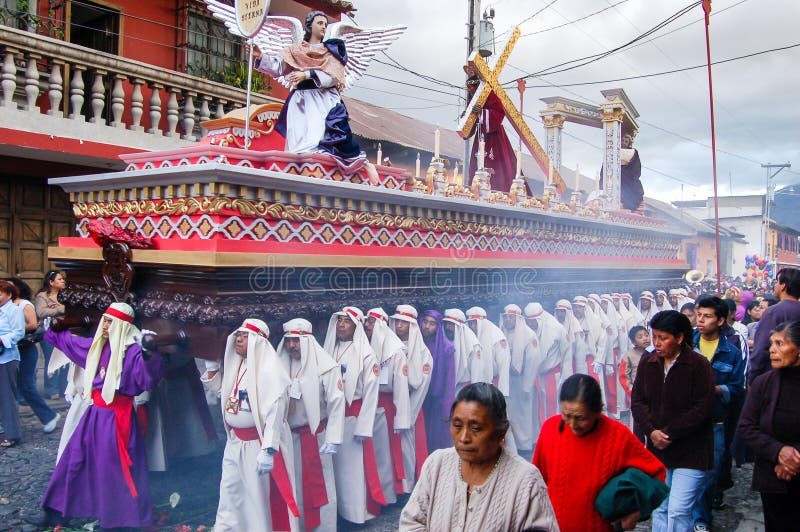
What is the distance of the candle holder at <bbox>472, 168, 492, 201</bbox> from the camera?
22.2 feet

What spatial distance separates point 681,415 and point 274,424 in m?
2.46

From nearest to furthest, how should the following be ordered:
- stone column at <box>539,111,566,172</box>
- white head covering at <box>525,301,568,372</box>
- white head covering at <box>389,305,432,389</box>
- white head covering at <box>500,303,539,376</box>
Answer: white head covering at <box>389,305,432,389</box> < white head covering at <box>500,303,539,376</box> < white head covering at <box>525,301,568,372</box> < stone column at <box>539,111,566,172</box>

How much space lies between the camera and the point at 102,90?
835cm

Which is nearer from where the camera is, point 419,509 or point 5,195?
point 419,509

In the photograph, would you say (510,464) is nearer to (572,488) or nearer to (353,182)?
(572,488)

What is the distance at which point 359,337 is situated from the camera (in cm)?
518

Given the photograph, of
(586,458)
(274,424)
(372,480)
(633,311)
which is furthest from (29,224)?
(586,458)

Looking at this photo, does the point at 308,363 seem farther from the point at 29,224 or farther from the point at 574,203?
the point at 29,224

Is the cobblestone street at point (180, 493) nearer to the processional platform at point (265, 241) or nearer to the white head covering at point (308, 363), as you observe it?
the white head covering at point (308, 363)

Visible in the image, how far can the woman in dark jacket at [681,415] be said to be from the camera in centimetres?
399

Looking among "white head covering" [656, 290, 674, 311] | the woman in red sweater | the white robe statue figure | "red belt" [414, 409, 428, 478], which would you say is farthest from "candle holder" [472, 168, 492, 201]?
"white head covering" [656, 290, 674, 311]

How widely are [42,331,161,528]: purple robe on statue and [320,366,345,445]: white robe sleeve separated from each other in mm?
1203

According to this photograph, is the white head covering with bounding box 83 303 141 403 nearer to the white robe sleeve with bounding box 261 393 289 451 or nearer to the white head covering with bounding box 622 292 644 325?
the white robe sleeve with bounding box 261 393 289 451

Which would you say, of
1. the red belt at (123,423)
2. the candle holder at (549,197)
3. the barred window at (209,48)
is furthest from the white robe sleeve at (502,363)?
the barred window at (209,48)
